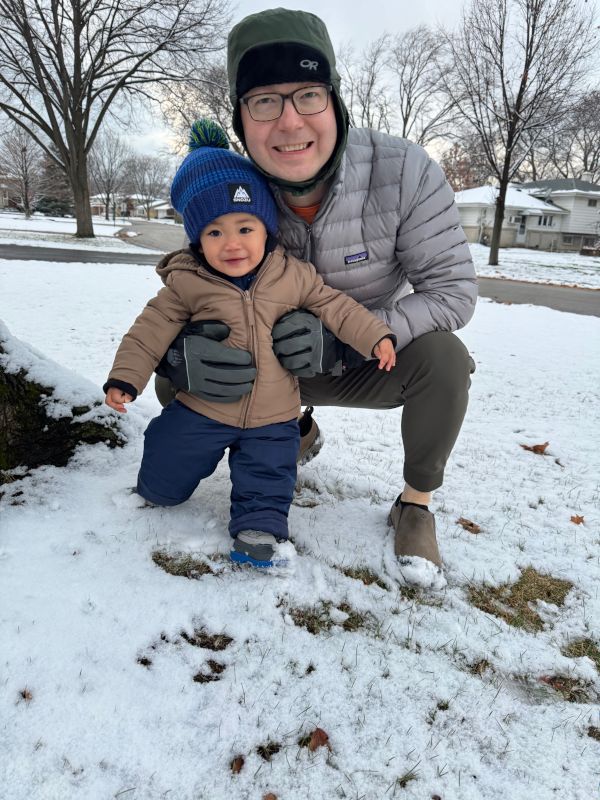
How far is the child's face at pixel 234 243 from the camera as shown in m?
2.05

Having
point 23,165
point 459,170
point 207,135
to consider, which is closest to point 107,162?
point 23,165

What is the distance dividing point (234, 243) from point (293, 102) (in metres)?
0.59

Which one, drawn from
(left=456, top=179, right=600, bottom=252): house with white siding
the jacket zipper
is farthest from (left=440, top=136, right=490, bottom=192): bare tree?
the jacket zipper

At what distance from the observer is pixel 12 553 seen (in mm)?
1809

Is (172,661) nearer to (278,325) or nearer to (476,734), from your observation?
(476,734)

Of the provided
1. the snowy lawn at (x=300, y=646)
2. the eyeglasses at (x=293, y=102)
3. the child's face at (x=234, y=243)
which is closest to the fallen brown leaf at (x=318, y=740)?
the snowy lawn at (x=300, y=646)

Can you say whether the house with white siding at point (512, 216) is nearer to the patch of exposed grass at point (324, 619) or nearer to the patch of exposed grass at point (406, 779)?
the patch of exposed grass at point (324, 619)

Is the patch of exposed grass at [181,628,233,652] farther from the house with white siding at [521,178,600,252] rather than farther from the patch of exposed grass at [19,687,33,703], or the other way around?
the house with white siding at [521,178,600,252]

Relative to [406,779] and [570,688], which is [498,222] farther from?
[406,779]

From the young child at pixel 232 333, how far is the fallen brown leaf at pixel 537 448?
5.67ft

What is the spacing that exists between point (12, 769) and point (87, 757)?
16 centimetres

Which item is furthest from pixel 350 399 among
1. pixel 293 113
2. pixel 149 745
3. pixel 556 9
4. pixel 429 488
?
pixel 556 9

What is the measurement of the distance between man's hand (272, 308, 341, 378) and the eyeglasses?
774mm

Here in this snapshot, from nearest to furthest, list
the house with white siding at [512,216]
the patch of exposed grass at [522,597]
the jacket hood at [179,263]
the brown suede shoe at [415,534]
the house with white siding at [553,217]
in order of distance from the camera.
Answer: the patch of exposed grass at [522,597]
the brown suede shoe at [415,534]
the jacket hood at [179,263]
the house with white siding at [512,216]
the house with white siding at [553,217]
